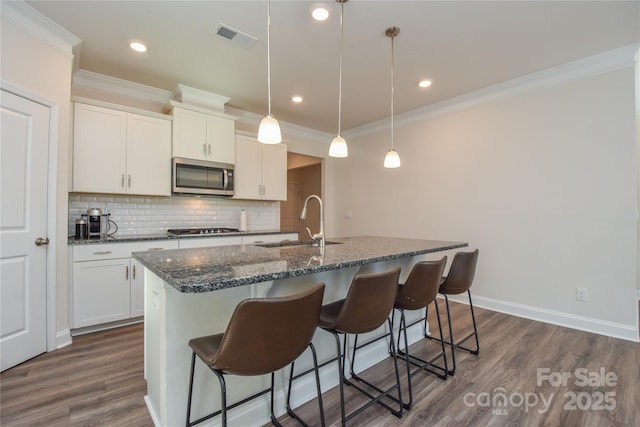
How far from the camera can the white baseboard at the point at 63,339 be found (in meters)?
2.49

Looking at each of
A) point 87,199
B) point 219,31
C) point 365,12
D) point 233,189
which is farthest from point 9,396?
point 365,12

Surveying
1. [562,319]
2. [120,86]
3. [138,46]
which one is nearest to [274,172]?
[120,86]

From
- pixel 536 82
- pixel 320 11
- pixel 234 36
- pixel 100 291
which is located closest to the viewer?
pixel 320 11

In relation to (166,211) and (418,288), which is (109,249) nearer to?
(166,211)

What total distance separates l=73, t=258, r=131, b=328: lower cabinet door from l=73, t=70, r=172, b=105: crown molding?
195 cm

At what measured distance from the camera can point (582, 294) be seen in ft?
9.65

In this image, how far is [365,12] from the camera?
2.23 meters

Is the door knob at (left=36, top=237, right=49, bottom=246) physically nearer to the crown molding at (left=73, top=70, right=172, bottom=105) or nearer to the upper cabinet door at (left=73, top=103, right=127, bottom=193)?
the upper cabinet door at (left=73, top=103, right=127, bottom=193)

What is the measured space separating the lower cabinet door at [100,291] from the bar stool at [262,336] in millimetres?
2175

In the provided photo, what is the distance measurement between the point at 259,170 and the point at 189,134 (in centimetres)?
105

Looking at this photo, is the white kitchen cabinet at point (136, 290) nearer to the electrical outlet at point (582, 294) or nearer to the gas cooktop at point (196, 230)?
the gas cooktop at point (196, 230)

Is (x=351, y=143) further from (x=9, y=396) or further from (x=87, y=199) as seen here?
(x=9, y=396)

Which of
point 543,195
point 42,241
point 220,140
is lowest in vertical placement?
Answer: point 42,241

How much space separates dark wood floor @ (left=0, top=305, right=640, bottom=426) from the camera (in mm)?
1664
